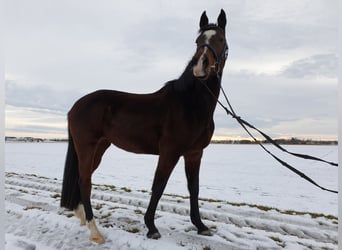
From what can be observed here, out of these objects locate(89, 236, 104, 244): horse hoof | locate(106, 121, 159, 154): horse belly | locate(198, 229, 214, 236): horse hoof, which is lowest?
locate(89, 236, 104, 244): horse hoof

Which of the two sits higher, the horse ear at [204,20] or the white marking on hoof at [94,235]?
the horse ear at [204,20]

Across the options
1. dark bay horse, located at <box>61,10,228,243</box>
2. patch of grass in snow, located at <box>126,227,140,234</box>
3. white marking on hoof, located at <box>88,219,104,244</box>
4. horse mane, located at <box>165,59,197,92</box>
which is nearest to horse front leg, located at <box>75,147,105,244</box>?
dark bay horse, located at <box>61,10,228,243</box>

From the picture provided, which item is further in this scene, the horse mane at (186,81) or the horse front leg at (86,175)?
the horse front leg at (86,175)

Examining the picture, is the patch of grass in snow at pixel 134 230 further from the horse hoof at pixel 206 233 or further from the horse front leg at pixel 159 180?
the horse hoof at pixel 206 233

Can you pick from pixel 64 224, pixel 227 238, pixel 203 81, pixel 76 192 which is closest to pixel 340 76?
pixel 203 81

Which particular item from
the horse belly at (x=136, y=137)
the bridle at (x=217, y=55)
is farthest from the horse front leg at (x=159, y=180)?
the bridle at (x=217, y=55)

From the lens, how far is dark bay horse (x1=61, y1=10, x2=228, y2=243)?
3057mm

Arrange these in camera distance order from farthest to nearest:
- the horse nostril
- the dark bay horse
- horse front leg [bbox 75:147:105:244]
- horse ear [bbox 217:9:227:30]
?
horse front leg [bbox 75:147:105:244], the dark bay horse, horse ear [bbox 217:9:227:30], the horse nostril

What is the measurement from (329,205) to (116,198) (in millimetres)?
4236

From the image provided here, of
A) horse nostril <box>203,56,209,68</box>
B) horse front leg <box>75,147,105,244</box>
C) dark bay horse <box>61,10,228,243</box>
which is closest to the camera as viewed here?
horse nostril <box>203,56,209,68</box>

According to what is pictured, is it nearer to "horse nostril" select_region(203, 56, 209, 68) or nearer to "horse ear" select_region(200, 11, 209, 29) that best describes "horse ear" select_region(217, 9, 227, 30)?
"horse ear" select_region(200, 11, 209, 29)

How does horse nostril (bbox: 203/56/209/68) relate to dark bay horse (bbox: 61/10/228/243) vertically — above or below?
above

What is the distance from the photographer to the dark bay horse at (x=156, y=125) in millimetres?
3057

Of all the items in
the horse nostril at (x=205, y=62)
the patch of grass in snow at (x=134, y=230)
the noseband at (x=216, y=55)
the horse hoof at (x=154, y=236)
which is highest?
the noseband at (x=216, y=55)
